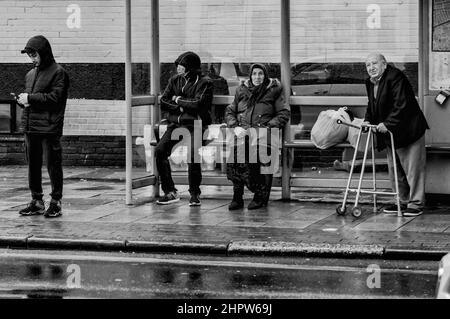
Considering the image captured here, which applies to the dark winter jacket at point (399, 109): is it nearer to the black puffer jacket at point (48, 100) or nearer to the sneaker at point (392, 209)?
the sneaker at point (392, 209)

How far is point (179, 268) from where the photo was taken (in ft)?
30.7

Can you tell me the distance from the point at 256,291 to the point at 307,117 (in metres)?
5.26

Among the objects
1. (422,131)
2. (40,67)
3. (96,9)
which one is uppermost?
(96,9)

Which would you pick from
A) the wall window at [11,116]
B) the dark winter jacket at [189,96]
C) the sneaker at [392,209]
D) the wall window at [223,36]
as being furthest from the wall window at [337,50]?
the wall window at [11,116]

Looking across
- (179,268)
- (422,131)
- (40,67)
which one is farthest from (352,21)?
(179,268)

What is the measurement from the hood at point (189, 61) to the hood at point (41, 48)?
5.85 feet

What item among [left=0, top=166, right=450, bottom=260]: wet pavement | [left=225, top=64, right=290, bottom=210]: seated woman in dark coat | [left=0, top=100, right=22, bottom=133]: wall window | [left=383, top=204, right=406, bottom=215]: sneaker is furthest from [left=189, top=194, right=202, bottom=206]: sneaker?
[left=0, top=100, right=22, bottom=133]: wall window

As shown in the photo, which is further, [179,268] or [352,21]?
[352,21]

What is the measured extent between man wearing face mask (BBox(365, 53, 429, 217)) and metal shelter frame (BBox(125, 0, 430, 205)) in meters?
0.94

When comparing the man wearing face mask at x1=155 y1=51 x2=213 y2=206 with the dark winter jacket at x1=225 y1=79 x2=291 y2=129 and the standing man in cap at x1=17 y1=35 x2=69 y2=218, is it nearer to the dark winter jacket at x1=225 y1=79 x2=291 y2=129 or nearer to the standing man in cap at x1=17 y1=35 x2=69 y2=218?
the dark winter jacket at x1=225 y1=79 x2=291 y2=129

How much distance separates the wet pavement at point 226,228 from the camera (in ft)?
32.9

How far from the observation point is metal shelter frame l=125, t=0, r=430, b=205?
499 inches
